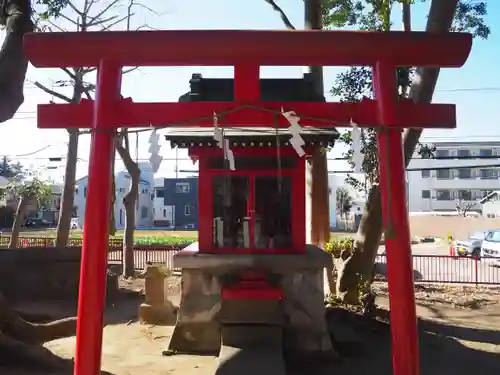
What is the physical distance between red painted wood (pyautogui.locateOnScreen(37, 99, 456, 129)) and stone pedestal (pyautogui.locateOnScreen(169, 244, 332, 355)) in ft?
13.2

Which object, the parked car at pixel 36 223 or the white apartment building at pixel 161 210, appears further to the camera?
the white apartment building at pixel 161 210

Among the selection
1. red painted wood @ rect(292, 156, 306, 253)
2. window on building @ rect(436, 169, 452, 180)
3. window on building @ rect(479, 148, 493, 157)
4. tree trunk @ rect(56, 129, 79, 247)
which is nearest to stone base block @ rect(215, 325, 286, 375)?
red painted wood @ rect(292, 156, 306, 253)

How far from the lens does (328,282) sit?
12742mm

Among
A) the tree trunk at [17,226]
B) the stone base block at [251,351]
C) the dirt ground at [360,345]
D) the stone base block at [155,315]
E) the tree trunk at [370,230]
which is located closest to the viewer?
the stone base block at [251,351]

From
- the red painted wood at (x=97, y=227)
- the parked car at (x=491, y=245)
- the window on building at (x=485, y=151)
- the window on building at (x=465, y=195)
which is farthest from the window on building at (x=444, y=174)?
the red painted wood at (x=97, y=227)

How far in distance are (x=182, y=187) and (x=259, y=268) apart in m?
42.2

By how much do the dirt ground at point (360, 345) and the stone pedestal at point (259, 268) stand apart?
0.45 metres

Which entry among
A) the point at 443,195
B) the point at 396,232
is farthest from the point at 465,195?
the point at 396,232

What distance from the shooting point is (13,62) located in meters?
6.93

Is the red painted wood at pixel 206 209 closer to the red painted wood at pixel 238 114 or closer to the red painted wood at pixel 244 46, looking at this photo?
the red painted wood at pixel 238 114

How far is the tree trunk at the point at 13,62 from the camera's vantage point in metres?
6.77

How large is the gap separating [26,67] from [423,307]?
38.2ft

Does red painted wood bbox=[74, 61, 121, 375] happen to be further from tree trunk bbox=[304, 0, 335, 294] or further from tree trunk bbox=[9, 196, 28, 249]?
tree trunk bbox=[9, 196, 28, 249]

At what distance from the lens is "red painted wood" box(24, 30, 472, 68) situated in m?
4.64
